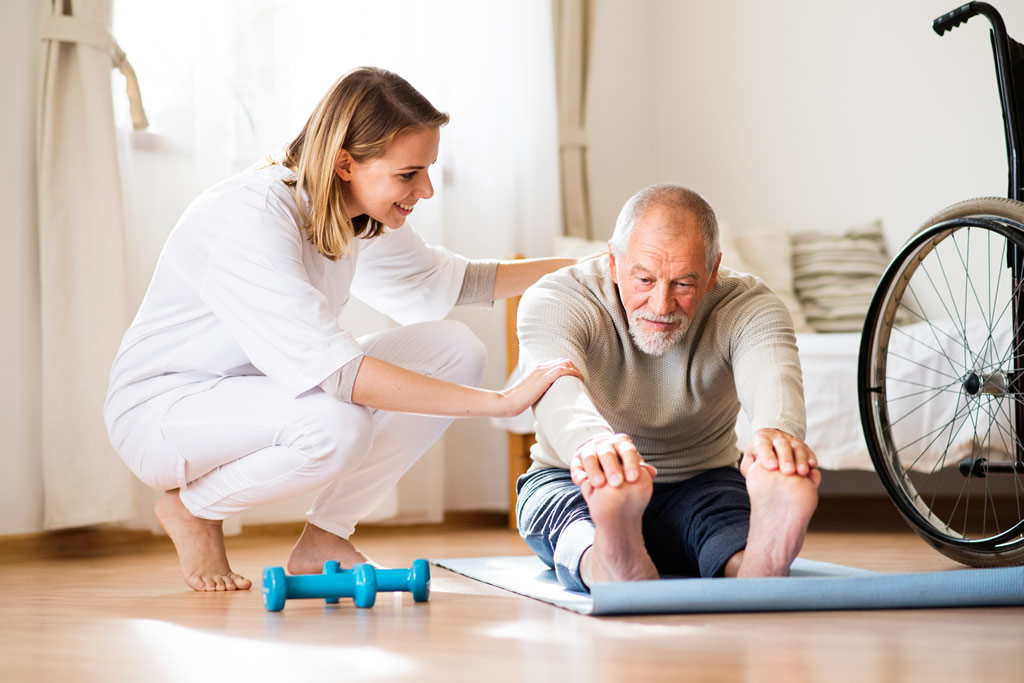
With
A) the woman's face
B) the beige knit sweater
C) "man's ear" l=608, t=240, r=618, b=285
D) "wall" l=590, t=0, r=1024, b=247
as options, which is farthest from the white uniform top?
"wall" l=590, t=0, r=1024, b=247

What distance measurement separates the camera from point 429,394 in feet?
5.38

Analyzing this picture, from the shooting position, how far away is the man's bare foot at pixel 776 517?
1.38 metres

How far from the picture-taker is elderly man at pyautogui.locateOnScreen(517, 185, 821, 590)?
1399 millimetres

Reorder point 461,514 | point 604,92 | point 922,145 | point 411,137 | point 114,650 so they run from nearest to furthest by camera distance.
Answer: point 114,650, point 411,137, point 461,514, point 922,145, point 604,92

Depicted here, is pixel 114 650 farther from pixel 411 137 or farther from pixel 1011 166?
pixel 1011 166

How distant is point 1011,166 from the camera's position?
187 centimetres

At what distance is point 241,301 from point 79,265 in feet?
3.51

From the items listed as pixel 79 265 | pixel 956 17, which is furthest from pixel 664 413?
pixel 79 265

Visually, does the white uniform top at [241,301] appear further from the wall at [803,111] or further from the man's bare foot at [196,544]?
the wall at [803,111]

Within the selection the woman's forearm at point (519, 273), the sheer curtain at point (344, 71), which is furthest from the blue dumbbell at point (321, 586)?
the sheer curtain at point (344, 71)

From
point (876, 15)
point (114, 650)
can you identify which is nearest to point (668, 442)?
point (114, 650)

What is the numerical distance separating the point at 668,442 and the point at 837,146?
2.37 m

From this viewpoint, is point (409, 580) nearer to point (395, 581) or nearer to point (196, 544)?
point (395, 581)

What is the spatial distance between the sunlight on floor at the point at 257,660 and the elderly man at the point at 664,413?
0.36m
